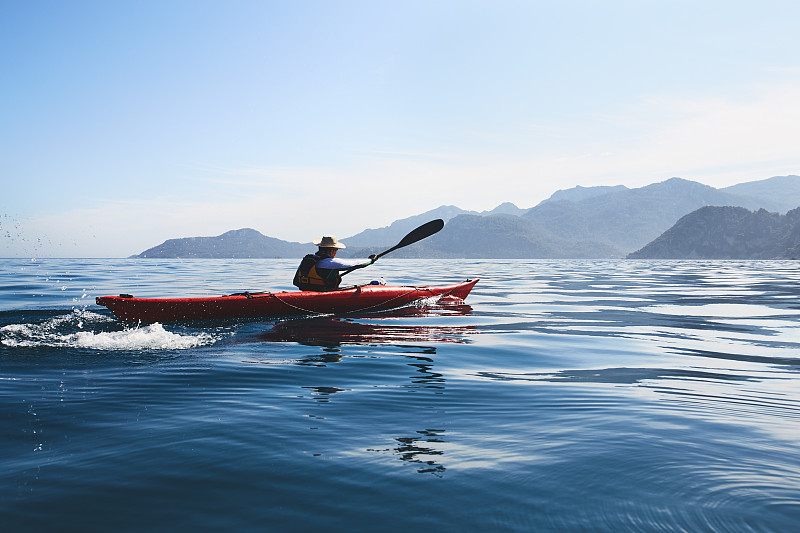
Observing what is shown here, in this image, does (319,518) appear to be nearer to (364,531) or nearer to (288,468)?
(364,531)

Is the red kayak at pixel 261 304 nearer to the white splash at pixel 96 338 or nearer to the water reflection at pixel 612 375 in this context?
the white splash at pixel 96 338

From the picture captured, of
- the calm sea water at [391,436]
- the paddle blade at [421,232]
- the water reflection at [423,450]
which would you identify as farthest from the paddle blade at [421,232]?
the water reflection at [423,450]

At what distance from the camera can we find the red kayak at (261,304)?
10.4m

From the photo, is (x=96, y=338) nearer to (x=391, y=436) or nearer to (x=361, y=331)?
(x=361, y=331)

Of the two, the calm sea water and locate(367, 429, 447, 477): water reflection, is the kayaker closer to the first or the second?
the calm sea water

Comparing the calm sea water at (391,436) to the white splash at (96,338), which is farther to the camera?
the white splash at (96,338)

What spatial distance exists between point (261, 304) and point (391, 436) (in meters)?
8.18

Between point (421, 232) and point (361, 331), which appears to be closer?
point (361, 331)

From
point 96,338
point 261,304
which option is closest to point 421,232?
point 261,304

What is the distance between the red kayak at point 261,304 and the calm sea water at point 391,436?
1428 millimetres

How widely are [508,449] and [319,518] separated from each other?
5.53ft

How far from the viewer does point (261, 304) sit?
11.7 m

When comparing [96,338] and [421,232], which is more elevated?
[421,232]

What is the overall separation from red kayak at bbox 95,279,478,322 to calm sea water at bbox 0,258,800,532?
4.69 ft
